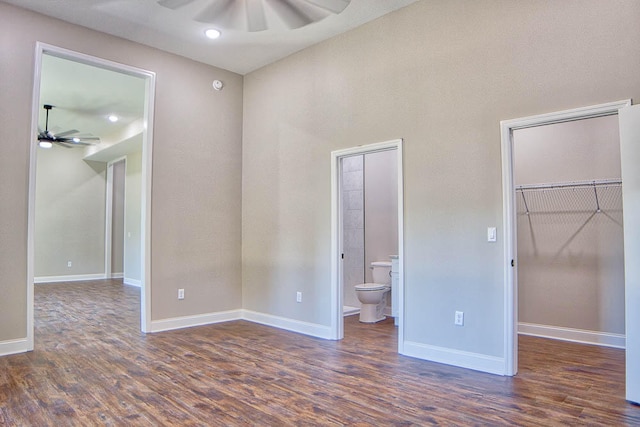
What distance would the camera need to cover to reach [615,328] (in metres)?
4.07

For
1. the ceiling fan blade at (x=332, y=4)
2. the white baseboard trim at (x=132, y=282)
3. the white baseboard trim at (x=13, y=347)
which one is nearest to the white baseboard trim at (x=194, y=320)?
the white baseboard trim at (x=13, y=347)

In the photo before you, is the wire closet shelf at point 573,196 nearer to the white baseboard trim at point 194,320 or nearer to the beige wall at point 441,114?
the beige wall at point 441,114

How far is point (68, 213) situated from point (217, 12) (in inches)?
299

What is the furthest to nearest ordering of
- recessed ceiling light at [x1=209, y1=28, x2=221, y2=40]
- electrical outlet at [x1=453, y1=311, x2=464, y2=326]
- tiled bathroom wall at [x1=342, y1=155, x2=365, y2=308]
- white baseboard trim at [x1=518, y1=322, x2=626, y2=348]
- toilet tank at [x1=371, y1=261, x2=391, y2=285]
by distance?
tiled bathroom wall at [x1=342, y1=155, x2=365, y2=308], toilet tank at [x1=371, y1=261, x2=391, y2=285], recessed ceiling light at [x1=209, y1=28, x2=221, y2=40], white baseboard trim at [x1=518, y1=322, x2=626, y2=348], electrical outlet at [x1=453, y1=311, x2=464, y2=326]

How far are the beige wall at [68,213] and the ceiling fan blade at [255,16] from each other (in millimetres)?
7337

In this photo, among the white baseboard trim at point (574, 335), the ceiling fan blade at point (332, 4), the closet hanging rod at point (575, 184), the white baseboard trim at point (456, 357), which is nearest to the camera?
the ceiling fan blade at point (332, 4)

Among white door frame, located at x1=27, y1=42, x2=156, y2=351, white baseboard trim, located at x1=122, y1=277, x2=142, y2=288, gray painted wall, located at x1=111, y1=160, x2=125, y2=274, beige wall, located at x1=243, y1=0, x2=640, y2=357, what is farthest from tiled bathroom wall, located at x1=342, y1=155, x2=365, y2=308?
gray painted wall, located at x1=111, y1=160, x2=125, y2=274

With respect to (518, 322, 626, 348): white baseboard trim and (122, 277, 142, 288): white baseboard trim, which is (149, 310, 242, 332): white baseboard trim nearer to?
(518, 322, 626, 348): white baseboard trim

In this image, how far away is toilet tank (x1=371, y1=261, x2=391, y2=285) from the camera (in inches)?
215

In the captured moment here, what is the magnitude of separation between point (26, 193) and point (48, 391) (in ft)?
6.00

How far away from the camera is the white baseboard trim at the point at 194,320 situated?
4719 mm

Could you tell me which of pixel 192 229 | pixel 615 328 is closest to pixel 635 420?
pixel 615 328

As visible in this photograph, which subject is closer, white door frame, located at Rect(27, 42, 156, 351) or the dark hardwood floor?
the dark hardwood floor

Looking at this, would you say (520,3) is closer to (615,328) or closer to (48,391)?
(615,328)
